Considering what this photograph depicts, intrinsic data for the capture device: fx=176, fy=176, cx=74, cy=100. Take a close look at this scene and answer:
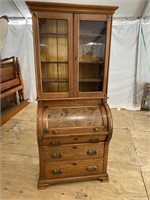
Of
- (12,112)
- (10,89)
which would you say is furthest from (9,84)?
(12,112)

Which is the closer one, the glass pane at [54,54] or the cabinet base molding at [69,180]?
the glass pane at [54,54]

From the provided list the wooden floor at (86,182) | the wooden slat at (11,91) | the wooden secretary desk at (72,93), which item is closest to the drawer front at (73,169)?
the wooden secretary desk at (72,93)

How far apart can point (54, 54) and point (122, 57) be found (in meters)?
2.65

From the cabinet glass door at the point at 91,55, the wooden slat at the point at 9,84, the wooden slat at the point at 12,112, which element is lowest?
the wooden slat at the point at 12,112

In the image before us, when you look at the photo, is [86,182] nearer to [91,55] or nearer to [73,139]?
[73,139]

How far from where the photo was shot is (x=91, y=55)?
1.80 metres

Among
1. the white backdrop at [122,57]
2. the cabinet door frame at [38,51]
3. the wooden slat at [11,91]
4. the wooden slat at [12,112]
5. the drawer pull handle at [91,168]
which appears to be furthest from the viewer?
the white backdrop at [122,57]

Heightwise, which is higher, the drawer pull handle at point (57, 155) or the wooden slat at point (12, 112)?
the drawer pull handle at point (57, 155)

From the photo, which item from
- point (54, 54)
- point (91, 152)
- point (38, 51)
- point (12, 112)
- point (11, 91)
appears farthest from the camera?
point (11, 91)

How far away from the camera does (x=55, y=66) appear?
175 centimetres

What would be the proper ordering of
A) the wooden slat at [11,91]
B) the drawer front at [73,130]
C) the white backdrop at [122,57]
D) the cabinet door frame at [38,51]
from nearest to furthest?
the cabinet door frame at [38,51] < the drawer front at [73,130] < the wooden slat at [11,91] < the white backdrop at [122,57]

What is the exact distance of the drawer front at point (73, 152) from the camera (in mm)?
1752

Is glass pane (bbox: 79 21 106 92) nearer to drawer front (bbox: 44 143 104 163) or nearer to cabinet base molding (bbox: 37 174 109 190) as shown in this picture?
drawer front (bbox: 44 143 104 163)

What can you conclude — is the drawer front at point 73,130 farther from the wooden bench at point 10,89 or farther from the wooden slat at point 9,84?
the wooden slat at point 9,84
